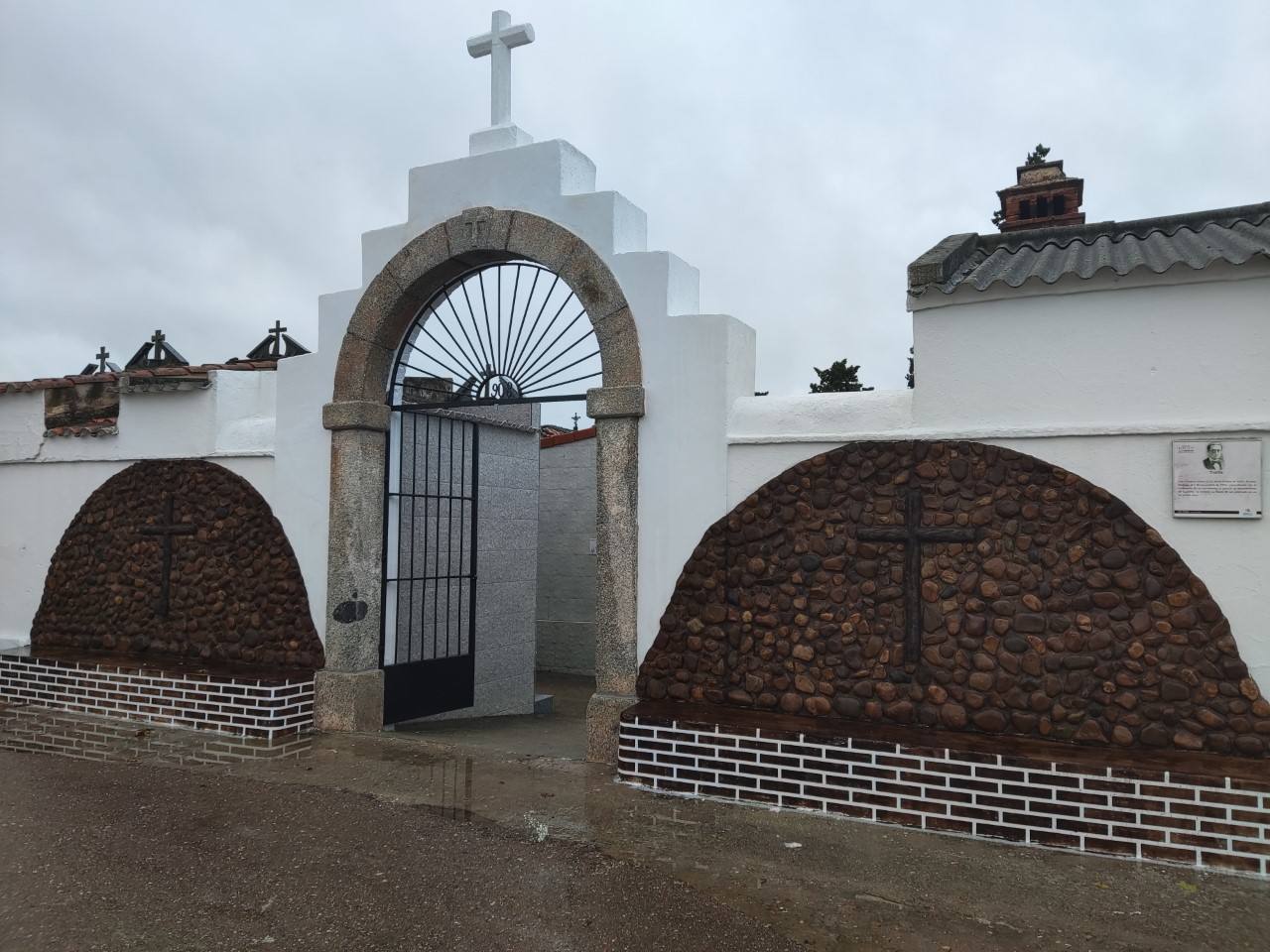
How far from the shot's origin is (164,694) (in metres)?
6.11

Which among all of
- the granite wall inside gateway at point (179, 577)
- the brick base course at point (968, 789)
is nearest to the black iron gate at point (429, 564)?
the granite wall inside gateway at point (179, 577)

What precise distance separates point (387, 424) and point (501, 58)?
8.65 ft

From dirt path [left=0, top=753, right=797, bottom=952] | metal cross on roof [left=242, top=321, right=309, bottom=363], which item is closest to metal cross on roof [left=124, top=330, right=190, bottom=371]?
metal cross on roof [left=242, top=321, right=309, bottom=363]

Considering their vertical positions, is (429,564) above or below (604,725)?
above

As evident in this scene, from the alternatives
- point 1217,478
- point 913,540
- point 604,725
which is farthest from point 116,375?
point 1217,478

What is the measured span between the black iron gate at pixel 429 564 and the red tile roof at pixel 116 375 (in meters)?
1.64

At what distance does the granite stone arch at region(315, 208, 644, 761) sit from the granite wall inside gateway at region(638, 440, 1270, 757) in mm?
361

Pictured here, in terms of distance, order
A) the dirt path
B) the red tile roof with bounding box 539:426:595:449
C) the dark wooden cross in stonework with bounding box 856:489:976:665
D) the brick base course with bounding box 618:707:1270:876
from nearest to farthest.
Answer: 1. the dirt path
2. the brick base course with bounding box 618:707:1270:876
3. the dark wooden cross in stonework with bounding box 856:489:976:665
4. the red tile roof with bounding box 539:426:595:449

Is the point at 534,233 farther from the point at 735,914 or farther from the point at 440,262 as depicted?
the point at 735,914

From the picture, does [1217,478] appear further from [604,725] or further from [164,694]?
[164,694]

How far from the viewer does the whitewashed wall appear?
4.04m

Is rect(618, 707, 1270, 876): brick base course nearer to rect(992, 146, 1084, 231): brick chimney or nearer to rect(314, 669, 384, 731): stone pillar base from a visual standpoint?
rect(314, 669, 384, 731): stone pillar base

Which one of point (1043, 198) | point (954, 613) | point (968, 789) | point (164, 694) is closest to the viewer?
point (968, 789)

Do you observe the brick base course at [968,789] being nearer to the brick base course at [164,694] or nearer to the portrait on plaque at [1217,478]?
the portrait on plaque at [1217,478]
